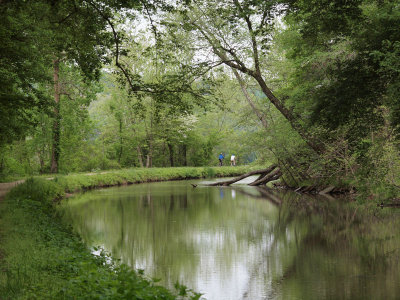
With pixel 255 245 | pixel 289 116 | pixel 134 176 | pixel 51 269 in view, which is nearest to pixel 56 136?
pixel 134 176

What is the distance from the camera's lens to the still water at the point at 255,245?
799 centimetres

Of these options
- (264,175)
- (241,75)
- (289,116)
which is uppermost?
(241,75)

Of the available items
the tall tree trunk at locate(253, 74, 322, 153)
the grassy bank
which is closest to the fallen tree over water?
the tall tree trunk at locate(253, 74, 322, 153)

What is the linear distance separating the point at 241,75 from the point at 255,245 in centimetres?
1313

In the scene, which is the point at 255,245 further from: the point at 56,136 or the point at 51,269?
the point at 56,136

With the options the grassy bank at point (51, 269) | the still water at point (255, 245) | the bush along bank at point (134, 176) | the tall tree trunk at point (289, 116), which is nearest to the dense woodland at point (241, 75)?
the tall tree trunk at point (289, 116)

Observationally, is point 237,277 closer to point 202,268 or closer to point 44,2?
point 202,268

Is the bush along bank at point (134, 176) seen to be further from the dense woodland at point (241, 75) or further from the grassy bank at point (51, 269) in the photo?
the grassy bank at point (51, 269)

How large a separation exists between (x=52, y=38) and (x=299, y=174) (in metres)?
16.6

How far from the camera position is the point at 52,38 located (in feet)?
43.8

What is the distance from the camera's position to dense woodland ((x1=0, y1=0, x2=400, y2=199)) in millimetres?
11008

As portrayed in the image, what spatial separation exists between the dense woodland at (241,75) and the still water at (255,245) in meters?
1.92

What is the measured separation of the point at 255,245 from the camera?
11570 millimetres

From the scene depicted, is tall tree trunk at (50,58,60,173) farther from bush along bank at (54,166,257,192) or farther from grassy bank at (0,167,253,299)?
grassy bank at (0,167,253,299)
